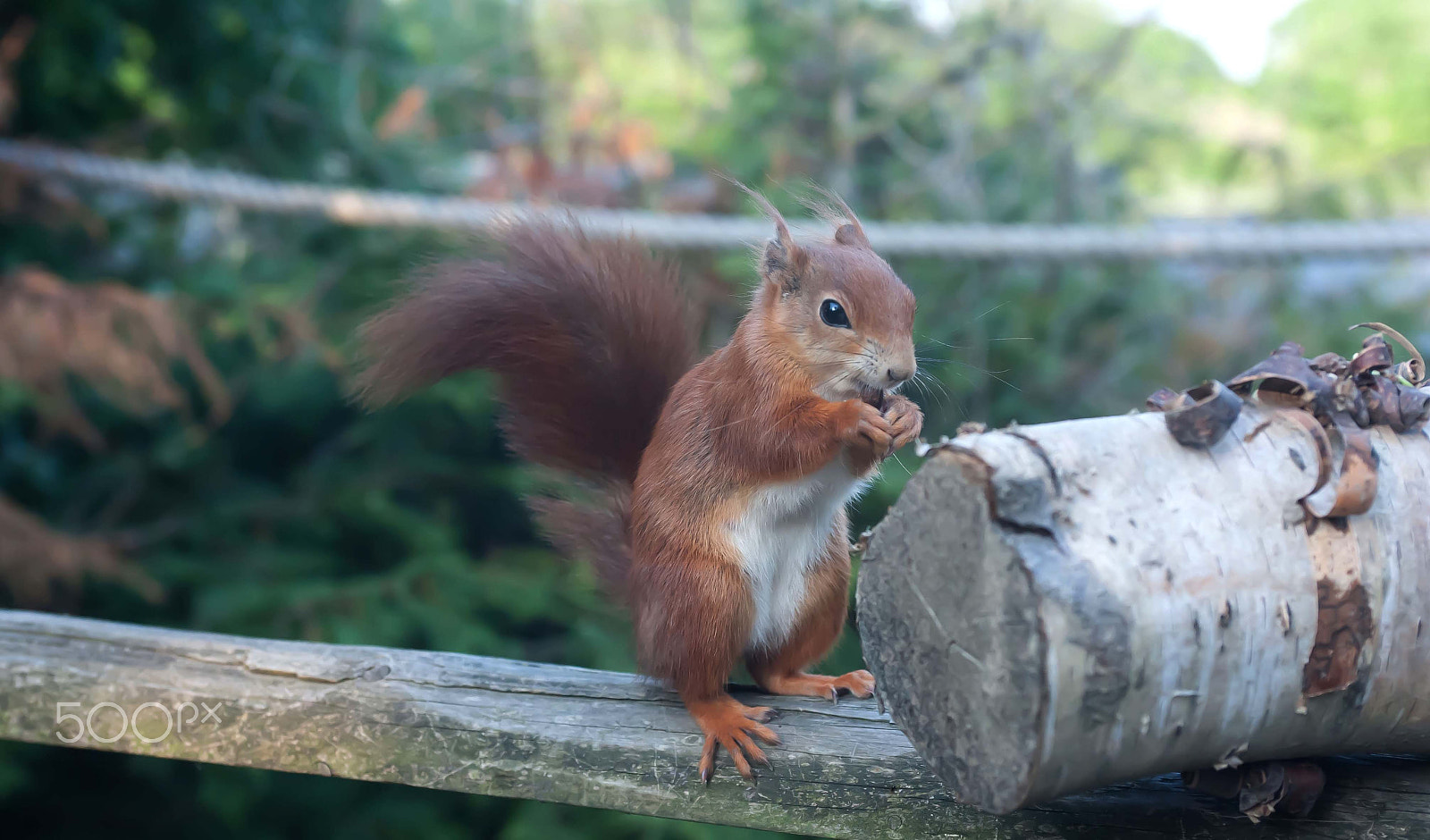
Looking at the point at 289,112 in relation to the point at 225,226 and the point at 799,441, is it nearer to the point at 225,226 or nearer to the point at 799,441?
the point at 225,226

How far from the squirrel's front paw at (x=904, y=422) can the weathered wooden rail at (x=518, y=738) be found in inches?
9.3

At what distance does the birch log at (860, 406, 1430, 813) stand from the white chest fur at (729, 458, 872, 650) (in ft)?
0.74

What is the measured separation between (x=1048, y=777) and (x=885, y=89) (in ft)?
7.21

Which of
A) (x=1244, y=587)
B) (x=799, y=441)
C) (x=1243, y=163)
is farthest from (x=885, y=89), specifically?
(x=1244, y=587)

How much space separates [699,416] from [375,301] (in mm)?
1490

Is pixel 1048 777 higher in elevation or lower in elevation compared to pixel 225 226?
higher

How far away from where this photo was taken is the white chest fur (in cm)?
91

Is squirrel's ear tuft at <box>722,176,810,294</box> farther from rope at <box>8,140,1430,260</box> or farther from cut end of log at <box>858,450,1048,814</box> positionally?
rope at <box>8,140,1430,260</box>

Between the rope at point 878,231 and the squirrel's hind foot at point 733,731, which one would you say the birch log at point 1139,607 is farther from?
the rope at point 878,231

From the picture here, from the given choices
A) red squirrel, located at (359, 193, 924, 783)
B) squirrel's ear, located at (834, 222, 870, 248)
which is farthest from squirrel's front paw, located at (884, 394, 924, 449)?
squirrel's ear, located at (834, 222, 870, 248)

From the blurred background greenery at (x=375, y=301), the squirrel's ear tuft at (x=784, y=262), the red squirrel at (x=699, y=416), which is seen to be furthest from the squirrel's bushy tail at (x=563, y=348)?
the blurred background greenery at (x=375, y=301)

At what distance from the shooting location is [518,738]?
0.88 meters

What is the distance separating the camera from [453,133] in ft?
10.1

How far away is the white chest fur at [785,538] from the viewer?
907mm
